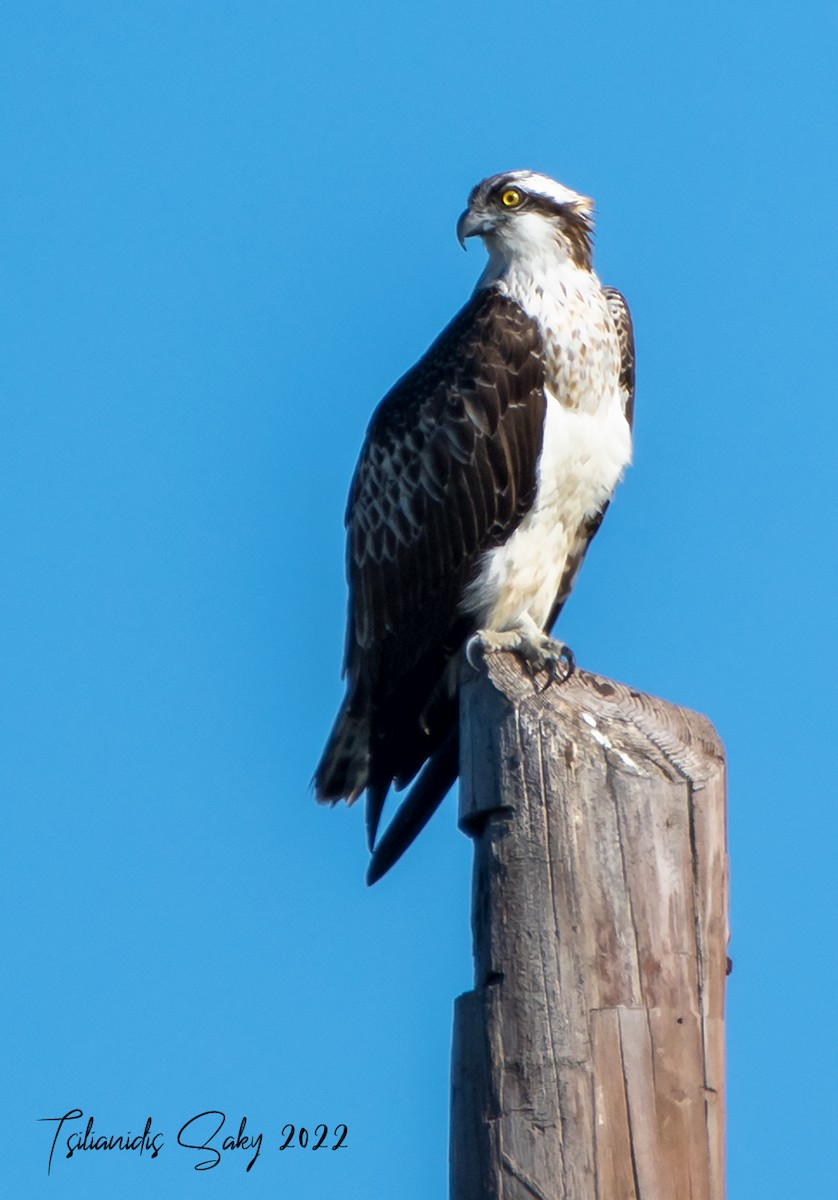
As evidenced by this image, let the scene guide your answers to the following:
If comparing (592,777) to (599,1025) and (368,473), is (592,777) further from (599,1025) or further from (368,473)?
(368,473)

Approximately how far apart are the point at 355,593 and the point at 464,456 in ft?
3.00

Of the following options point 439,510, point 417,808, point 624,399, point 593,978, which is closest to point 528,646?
point 417,808

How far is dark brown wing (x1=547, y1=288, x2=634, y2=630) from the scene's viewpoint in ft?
24.5

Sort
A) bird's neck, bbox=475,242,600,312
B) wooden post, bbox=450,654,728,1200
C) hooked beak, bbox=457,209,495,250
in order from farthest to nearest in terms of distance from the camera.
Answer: hooked beak, bbox=457,209,495,250 → bird's neck, bbox=475,242,600,312 → wooden post, bbox=450,654,728,1200

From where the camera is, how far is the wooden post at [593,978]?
11.8ft

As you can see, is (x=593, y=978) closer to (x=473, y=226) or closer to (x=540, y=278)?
(x=540, y=278)

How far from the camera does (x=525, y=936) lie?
3820mm

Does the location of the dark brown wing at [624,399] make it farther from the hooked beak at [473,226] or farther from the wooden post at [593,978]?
the wooden post at [593,978]

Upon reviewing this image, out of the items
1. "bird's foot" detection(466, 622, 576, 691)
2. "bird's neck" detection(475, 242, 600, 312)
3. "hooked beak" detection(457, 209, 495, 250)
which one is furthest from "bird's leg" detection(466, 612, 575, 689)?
"hooked beak" detection(457, 209, 495, 250)

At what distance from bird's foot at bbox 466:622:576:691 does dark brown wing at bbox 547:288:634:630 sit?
0.66 meters

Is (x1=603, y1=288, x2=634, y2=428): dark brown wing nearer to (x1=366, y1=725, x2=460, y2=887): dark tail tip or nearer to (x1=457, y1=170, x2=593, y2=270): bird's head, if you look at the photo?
(x1=457, y1=170, x2=593, y2=270): bird's head

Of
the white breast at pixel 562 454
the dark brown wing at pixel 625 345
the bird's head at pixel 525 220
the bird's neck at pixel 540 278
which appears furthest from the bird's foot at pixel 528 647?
the bird's head at pixel 525 220

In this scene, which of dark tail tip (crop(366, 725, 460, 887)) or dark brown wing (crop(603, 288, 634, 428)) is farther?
dark brown wing (crop(603, 288, 634, 428))

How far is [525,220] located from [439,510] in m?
1.45
